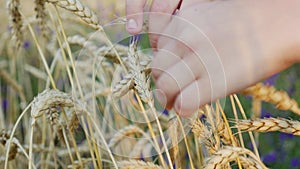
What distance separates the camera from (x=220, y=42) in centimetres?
96

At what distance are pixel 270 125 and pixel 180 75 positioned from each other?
0.15m

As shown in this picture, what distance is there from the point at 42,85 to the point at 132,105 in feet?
4.70

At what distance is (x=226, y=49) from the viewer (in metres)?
0.96

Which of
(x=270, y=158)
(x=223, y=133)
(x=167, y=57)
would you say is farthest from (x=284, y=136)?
(x=167, y=57)

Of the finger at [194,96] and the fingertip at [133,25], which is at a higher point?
the fingertip at [133,25]

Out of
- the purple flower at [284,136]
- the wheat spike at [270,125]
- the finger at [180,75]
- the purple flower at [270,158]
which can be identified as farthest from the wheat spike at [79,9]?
the purple flower at [284,136]

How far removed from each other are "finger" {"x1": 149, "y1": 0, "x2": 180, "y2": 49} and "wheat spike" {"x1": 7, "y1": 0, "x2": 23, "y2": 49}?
0.41 metres

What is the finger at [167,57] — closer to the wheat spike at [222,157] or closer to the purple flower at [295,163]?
the wheat spike at [222,157]

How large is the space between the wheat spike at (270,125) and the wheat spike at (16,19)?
60 cm

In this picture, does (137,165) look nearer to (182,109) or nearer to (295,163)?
(182,109)

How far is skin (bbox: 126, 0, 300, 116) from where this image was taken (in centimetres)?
96

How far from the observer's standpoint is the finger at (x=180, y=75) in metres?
0.96

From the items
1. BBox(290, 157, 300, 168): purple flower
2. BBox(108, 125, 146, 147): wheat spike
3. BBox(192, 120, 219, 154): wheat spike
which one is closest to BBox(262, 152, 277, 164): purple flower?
BBox(290, 157, 300, 168): purple flower

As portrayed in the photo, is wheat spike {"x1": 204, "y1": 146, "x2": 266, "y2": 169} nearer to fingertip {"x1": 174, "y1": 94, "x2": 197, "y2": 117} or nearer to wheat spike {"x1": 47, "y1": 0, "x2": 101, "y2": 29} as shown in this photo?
fingertip {"x1": 174, "y1": 94, "x2": 197, "y2": 117}
